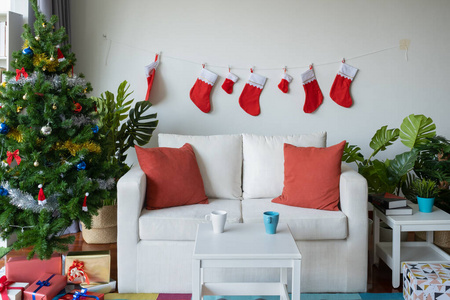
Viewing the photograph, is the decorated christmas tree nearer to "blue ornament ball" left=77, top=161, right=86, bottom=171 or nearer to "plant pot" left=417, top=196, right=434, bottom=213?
"blue ornament ball" left=77, top=161, right=86, bottom=171

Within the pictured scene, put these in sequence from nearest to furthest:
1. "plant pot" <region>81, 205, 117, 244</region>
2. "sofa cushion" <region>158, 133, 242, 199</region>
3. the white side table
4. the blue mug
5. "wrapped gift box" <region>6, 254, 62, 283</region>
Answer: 1. the blue mug
2. "wrapped gift box" <region>6, 254, 62, 283</region>
3. the white side table
4. "sofa cushion" <region>158, 133, 242, 199</region>
5. "plant pot" <region>81, 205, 117, 244</region>

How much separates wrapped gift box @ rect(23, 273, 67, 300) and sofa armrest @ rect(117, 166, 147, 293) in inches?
13.0

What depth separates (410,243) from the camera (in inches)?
117

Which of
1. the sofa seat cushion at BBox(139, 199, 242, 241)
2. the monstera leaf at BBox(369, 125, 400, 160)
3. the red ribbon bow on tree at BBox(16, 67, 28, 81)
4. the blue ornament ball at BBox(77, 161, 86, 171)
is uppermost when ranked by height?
the red ribbon bow on tree at BBox(16, 67, 28, 81)

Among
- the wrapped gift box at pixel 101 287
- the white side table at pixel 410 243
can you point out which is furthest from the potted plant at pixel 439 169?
the wrapped gift box at pixel 101 287

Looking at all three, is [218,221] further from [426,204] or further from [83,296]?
[426,204]

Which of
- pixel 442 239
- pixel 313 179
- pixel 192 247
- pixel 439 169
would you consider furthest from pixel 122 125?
pixel 442 239

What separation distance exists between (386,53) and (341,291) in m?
2.27

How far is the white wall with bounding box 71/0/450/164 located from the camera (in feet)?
12.7

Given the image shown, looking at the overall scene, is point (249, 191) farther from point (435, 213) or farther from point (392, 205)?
point (435, 213)

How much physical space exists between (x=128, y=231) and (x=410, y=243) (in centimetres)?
188

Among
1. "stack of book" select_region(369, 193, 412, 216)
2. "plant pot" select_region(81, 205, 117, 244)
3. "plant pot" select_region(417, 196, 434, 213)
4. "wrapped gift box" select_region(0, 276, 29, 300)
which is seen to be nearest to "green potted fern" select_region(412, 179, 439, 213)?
"plant pot" select_region(417, 196, 434, 213)

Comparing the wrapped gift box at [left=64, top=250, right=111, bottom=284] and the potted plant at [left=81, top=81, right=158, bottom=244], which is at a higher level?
the potted plant at [left=81, top=81, right=158, bottom=244]

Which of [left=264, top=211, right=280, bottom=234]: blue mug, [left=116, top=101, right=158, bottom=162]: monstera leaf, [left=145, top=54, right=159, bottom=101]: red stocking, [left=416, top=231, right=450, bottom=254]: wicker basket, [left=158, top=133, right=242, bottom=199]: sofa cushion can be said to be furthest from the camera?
[left=145, top=54, right=159, bottom=101]: red stocking
